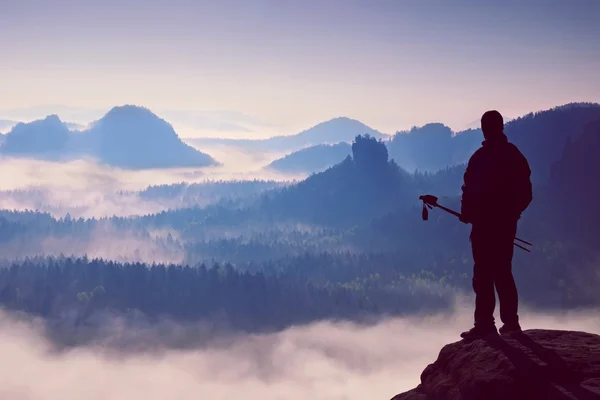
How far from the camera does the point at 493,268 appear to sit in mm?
17594

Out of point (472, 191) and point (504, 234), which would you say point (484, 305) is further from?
point (472, 191)

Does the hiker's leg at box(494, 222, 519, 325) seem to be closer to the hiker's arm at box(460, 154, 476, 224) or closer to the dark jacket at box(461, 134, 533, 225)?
the dark jacket at box(461, 134, 533, 225)

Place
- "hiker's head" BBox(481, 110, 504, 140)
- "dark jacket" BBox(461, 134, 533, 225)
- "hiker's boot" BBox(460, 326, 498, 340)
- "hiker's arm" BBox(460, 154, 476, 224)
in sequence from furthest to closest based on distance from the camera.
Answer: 1. "hiker's boot" BBox(460, 326, 498, 340)
2. "hiker's arm" BBox(460, 154, 476, 224)
3. "hiker's head" BBox(481, 110, 504, 140)
4. "dark jacket" BBox(461, 134, 533, 225)

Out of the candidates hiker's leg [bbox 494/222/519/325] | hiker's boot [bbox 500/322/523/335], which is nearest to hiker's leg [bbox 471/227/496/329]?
hiker's leg [bbox 494/222/519/325]

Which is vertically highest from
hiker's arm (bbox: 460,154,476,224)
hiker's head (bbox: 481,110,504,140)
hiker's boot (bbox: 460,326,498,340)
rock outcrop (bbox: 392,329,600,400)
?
hiker's head (bbox: 481,110,504,140)

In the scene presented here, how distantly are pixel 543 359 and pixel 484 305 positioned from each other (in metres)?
3.26

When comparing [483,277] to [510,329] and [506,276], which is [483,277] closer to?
[506,276]

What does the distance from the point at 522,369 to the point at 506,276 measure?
3.90m

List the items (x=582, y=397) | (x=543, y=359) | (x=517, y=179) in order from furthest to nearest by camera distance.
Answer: (x=517, y=179)
(x=543, y=359)
(x=582, y=397)

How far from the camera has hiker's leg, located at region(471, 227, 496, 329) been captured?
57.5ft

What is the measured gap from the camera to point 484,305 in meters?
17.8

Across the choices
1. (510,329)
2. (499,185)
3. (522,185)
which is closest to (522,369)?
(510,329)

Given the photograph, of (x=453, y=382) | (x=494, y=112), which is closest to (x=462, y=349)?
(x=453, y=382)

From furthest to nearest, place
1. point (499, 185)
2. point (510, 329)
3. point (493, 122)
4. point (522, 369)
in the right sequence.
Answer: point (510, 329)
point (493, 122)
point (499, 185)
point (522, 369)
